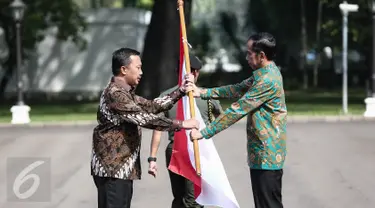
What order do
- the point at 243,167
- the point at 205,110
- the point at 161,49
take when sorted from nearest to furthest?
the point at 205,110 → the point at 243,167 → the point at 161,49

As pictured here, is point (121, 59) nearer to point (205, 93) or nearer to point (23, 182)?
point (205, 93)

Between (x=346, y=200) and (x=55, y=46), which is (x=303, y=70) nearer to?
(x=55, y=46)

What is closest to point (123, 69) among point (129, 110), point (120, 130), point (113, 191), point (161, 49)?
point (129, 110)

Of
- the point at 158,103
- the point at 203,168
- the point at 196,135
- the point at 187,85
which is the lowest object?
the point at 203,168

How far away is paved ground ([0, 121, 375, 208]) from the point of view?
1073 cm

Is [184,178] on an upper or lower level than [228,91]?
lower

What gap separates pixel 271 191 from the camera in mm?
6211

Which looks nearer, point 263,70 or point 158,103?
point 263,70

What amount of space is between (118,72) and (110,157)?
590 millimetres

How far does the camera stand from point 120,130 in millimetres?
6039

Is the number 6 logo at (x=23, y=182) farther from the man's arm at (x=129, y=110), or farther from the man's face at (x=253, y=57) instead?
the man's face at (x=253, y=57)

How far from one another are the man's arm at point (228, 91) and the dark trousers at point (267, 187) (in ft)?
2.32

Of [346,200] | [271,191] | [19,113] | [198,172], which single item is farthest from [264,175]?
→ [19,113]

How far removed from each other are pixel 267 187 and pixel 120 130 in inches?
43.6
